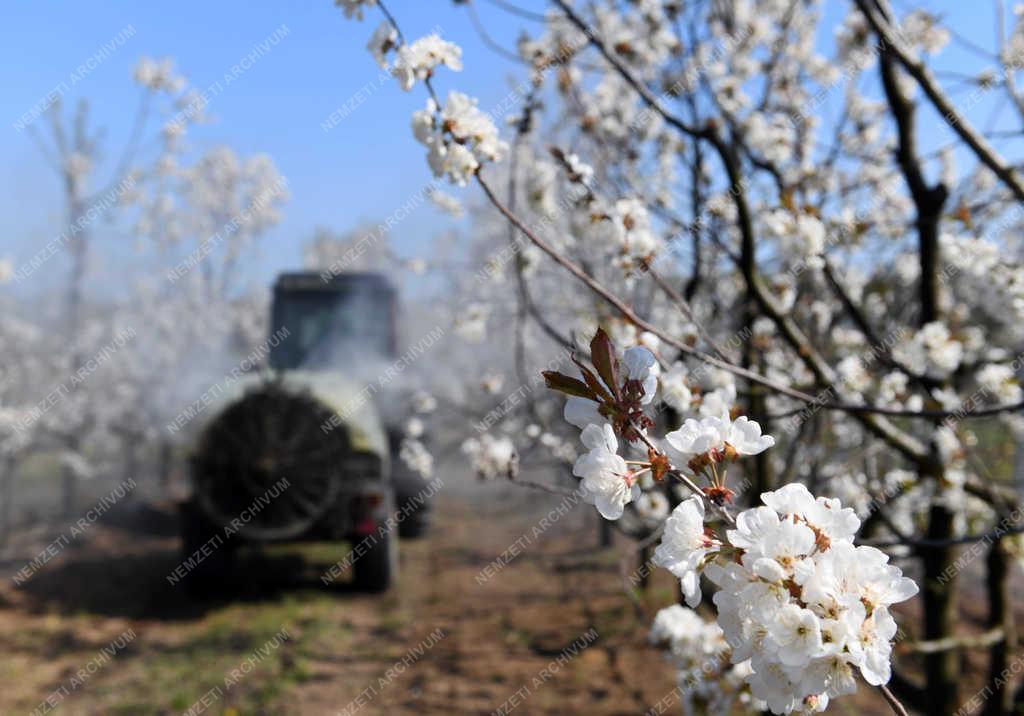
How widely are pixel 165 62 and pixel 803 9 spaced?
8264mm

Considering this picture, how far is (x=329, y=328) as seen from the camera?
8.09 meters

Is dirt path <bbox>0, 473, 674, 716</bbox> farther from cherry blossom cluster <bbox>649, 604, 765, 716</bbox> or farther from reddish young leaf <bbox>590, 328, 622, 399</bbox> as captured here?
reddish young leaf <bbox>590, 328, 622, 399</bbox>

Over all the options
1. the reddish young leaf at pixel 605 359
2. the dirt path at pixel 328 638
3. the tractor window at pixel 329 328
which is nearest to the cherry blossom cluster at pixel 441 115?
the reddish young leaf at pixel 605 359

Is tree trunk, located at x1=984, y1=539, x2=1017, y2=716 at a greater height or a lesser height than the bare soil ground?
lesser

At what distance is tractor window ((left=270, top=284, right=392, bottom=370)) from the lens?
7793 millimetres

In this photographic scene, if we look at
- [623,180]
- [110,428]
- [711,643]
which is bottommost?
[711,643]

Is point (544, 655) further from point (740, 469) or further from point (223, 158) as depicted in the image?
point (223, 158)

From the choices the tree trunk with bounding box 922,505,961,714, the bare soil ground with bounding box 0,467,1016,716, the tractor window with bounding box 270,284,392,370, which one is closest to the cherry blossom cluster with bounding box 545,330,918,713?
the bare soil ground with bounding box 0,467,1016,716

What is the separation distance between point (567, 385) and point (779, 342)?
11.7 ft

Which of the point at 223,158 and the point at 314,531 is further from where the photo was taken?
the point at 223,158

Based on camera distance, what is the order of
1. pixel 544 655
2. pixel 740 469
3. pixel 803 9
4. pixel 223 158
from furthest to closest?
pixel 223 158, pixel 544 655, pixel 803 9, pixel 740 469

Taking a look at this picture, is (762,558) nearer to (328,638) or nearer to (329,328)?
(328,638)

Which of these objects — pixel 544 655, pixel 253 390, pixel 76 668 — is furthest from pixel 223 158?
pixel 544 655

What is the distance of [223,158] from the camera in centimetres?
1636
